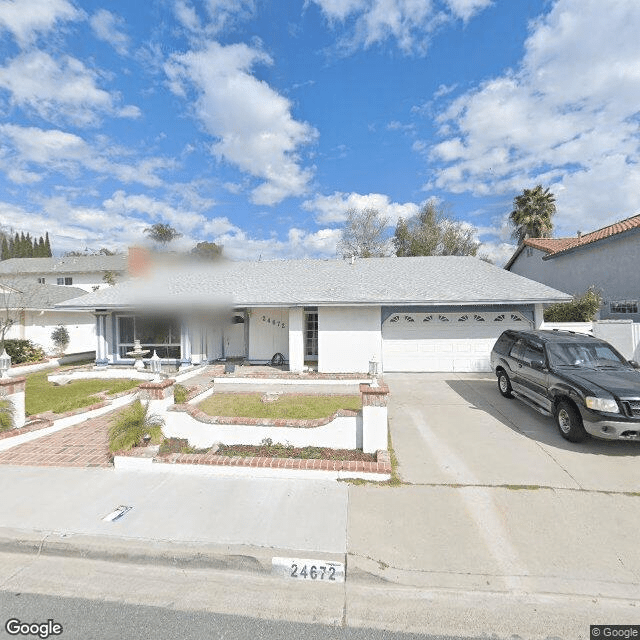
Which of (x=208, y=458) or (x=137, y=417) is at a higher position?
(x=137, y=417)

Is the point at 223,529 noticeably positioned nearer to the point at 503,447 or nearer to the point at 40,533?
the point at 40,533

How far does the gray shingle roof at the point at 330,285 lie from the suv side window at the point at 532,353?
4.07 metres

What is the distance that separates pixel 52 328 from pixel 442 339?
772 inches

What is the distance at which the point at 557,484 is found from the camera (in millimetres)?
4703

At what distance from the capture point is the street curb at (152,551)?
3.39 metres

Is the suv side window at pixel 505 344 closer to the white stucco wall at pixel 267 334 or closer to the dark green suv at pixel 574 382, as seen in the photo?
the dark green suv at pixel 574 382

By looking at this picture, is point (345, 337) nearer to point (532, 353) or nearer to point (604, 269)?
point (532, 353)

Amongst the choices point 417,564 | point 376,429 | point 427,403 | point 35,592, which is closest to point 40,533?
point 35,592

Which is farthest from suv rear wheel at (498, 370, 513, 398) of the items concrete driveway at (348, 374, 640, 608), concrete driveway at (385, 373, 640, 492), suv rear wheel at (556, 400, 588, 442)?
suv rear wheel at (556, 400, 588, 442)

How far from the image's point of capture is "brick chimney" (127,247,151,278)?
17797 millimetres

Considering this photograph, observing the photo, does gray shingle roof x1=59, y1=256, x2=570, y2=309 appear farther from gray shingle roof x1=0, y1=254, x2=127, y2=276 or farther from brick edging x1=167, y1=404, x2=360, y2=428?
gray shingle roof x1=0, y1=254, x2=127, y2=276

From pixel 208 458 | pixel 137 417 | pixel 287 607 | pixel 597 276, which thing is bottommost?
pixel 287 607

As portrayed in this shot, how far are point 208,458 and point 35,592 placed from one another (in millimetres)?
2247

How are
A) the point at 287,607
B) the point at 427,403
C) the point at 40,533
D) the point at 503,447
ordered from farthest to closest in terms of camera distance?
the point at 427,403, the point at 503,447, the point at 40,533, the point at 287,607
